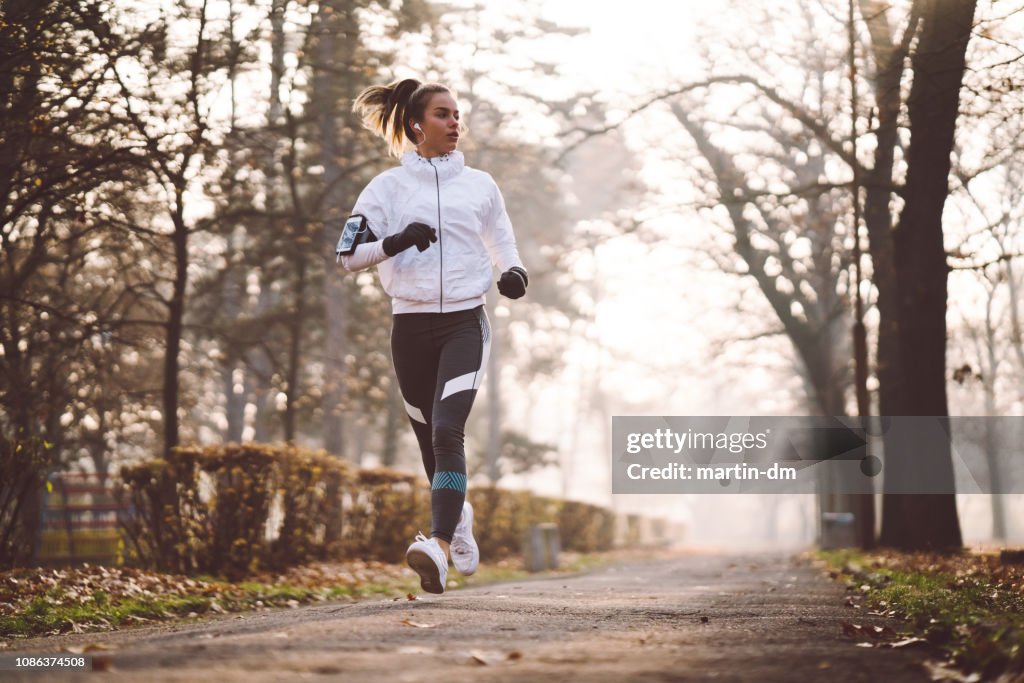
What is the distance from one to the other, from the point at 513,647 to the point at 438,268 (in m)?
2.36

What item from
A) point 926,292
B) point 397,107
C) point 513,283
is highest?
point 926,292

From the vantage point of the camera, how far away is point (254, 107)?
17594 mm

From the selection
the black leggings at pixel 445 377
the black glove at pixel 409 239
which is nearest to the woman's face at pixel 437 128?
the black glove at pixel 409 239

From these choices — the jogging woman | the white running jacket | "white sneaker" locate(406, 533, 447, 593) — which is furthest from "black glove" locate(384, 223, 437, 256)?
"white sneaker" locate(406, 533, 447, 593)

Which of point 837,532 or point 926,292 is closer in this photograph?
point 926,292

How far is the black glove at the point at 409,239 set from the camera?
6004 mm

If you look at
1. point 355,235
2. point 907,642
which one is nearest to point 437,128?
point 355,235

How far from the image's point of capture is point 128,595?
852 cm

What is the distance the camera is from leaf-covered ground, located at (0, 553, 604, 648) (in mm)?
7395

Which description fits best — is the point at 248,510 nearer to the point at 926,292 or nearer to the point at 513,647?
the point at 513,647

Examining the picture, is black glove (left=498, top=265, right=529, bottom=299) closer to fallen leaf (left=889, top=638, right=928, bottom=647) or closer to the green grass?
fallen leaf (left=889, top=638, right=928, bottom=647)

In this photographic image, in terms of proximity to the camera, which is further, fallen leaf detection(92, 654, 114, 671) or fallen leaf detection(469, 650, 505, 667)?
fallen leaf detection(469, 650, 505, 667)

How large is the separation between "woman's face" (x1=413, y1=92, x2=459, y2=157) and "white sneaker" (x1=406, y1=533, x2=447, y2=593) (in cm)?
202

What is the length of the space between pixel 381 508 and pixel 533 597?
8.21 m
